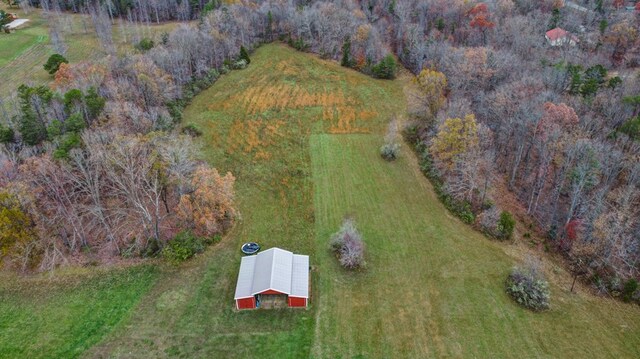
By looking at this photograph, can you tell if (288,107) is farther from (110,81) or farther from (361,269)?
(361,269)

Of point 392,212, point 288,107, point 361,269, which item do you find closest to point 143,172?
point 361,269

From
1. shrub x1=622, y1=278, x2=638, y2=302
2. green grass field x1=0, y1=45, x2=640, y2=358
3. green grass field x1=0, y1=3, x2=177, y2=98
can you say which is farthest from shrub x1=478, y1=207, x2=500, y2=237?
green grass field x1=0, y1=3, x2=177, y2=98

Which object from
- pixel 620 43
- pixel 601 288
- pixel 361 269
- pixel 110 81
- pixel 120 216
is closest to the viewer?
pixel 601 288

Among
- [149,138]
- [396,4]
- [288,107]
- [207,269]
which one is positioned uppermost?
[396,4]

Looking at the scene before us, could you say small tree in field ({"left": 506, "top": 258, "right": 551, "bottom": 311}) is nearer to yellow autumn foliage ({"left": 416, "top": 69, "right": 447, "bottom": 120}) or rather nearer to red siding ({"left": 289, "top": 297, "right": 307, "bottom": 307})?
red siding ({"left": 289, "top": 297, "right": 307, "bottom": 307})

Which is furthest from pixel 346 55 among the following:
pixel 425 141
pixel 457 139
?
pixel 457 139

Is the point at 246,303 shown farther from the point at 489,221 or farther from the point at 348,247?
the point at 489,221

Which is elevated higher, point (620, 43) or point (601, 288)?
point (620, 43)
